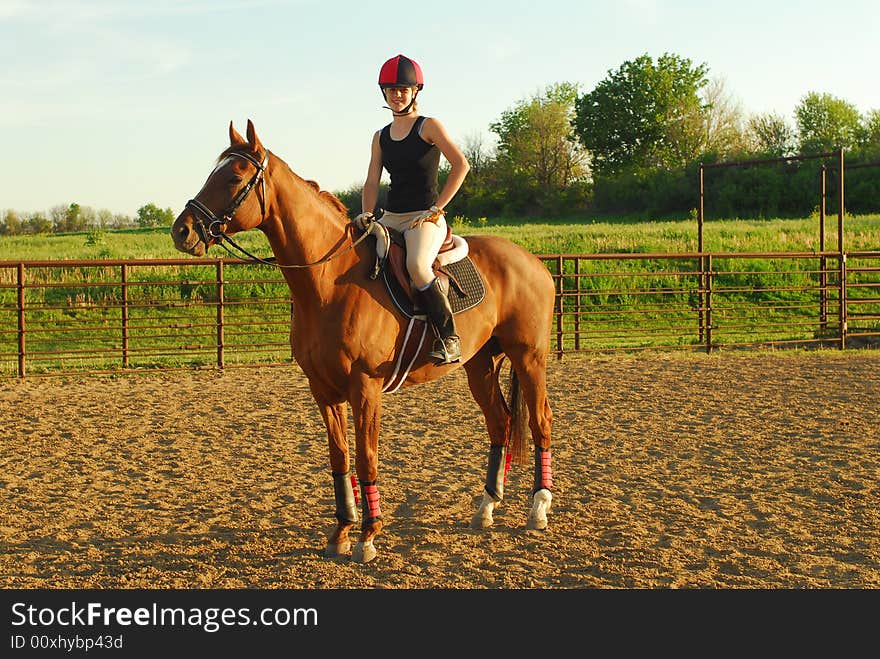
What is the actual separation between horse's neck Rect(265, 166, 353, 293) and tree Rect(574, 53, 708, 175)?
4669 cm

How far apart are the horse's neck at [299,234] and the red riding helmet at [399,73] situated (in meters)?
0.63

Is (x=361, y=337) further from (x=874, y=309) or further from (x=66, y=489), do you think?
(x=874, y=309)

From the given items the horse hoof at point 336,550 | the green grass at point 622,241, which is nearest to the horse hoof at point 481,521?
the horse hoof at point 336,550

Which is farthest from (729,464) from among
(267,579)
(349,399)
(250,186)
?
(250,186)

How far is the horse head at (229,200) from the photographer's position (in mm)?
3697

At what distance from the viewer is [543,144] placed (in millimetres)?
49125

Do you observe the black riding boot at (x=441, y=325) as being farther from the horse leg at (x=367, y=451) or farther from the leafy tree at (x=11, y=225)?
the leafy tree at (x=11, y=225)

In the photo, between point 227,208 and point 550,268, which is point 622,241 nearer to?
point 550,268

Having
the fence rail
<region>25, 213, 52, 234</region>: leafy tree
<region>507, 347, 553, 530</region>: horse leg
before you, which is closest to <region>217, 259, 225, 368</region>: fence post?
the fence rail

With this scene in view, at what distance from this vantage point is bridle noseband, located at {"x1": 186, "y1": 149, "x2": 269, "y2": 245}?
12.3 feet

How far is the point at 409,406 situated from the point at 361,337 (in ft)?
15.8

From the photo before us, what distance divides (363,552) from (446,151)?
1941 mm

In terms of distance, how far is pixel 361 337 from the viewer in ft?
13.7

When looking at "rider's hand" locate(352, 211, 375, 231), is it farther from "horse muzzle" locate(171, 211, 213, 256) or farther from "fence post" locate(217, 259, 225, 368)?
"fence post" locate(217, 259, 225, 368)
